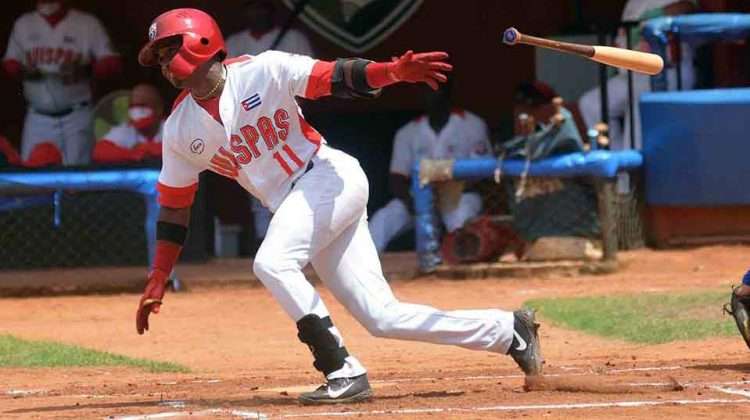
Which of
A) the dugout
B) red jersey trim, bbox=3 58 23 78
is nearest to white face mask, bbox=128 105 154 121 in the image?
red jersey trim, bbox=3 58 23 78

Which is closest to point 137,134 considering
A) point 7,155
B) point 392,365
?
point 7,155

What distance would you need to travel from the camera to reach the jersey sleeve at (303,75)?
6.21m

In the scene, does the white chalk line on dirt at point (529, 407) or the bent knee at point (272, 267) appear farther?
the bent knee at point (272, 267)

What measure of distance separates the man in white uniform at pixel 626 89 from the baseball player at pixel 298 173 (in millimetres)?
7156

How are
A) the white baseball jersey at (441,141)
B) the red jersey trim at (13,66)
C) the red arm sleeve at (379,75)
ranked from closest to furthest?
the red arm sleeve at (379,75)
the white baseball jersey at (441,141)
the red jersey trim at (13,66)

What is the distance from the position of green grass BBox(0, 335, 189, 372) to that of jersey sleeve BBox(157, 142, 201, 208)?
1.88 m

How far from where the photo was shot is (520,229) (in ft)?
39.8

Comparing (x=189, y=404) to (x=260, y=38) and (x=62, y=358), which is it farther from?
(x=260, y=38)

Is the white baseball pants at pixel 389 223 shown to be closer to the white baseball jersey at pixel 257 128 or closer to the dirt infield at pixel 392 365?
the dirt infield at pixel 392 365

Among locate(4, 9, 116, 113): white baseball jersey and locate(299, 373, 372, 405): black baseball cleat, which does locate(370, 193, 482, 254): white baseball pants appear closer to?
locate(4, 9, 116, 113): white baseball jersey

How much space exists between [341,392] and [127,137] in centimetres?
721

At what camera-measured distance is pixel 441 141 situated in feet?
43.1

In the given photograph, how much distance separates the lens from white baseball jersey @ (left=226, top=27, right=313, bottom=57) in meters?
13.7

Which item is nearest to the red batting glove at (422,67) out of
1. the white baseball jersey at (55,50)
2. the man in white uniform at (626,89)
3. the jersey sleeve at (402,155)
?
the jersey sleeve at (402,155)
